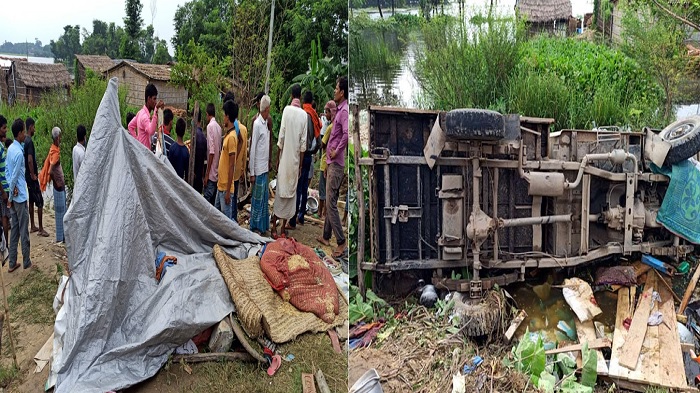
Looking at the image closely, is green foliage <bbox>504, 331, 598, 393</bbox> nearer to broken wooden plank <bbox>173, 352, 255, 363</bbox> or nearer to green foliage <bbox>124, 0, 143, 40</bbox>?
broken wooden plank <bbox>173, 352, 255, 363</bbox>

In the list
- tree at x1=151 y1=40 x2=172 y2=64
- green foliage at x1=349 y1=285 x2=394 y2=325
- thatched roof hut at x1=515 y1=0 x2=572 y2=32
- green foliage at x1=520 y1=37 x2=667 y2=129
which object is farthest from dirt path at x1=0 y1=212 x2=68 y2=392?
thatched roof hut at x1=515 y1=0 x2=572 y2=32

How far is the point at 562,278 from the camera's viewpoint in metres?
4.72

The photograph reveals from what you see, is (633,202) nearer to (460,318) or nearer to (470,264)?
(470,264)

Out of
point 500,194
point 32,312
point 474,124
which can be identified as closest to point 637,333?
point 500,194

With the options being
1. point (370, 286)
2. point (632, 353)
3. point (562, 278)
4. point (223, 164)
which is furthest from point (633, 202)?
point (223, 164)

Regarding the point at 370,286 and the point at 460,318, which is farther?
the point at 370,286

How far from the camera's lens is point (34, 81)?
477 centimetres

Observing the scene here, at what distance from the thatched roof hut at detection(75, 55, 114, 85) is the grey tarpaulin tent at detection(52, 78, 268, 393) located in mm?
1631

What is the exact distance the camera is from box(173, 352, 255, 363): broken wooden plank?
3051mm

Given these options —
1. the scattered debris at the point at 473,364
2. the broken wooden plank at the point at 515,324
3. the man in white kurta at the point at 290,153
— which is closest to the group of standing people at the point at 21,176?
the man in white kurta at the point at 290,153

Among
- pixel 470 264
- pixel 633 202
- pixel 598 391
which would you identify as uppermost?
pixel 633 202

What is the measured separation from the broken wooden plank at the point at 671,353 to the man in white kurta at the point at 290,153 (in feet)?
10.5

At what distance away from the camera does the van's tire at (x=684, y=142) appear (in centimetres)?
458

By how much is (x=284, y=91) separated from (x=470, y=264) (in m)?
3.69
